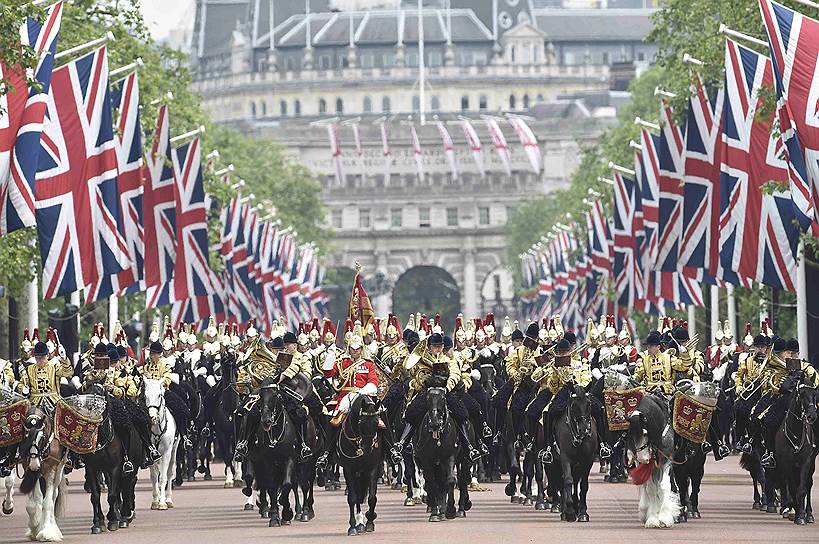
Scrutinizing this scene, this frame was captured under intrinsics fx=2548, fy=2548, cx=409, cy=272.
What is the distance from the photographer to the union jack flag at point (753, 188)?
148 ft

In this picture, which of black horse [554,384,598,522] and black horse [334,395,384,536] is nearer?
black horse [334,395,384,536]

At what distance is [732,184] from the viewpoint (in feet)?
154

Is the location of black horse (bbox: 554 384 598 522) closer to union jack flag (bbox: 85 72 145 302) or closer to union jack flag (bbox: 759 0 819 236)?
union jack flag (bbox: 759 0 819 236)

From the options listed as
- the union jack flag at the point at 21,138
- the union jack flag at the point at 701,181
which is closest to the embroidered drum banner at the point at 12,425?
the union jack flag at the point at 21,138

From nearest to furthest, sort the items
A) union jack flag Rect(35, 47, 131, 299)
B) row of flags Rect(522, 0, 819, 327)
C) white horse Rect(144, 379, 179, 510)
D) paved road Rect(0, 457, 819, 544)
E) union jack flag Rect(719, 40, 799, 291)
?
paved road Rect(0, 457, 819, 544)
white horse Rect(144, 379, 179, 510)
row of flags Rect(522, 0, 819, 327)
union jack flag Rect(35, 47, 131, 299)
union jack flag Rect(719, 40, 799, 291)

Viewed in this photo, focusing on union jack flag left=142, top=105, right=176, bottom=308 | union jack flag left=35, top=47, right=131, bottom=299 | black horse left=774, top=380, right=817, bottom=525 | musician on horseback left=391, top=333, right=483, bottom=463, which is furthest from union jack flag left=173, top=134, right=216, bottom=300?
black horse left=774, top=380, right=817, bottom=525

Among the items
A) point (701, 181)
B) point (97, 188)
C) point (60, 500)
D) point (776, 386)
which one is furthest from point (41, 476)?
point (701, 181)

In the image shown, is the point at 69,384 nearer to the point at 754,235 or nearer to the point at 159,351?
the point at 159,351

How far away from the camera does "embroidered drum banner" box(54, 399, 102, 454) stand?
30438 mm

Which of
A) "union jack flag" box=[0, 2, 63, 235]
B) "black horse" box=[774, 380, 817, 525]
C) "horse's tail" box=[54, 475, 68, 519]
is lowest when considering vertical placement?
"horse's tail" box=[54, 475, 68, 519]

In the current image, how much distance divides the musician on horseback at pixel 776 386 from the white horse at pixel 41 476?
8689mm

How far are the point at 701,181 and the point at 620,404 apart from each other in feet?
66.9

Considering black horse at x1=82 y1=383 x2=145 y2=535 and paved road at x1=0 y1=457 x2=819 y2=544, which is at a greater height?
black horse at x1=82 y1=383 x2=145 y2=535

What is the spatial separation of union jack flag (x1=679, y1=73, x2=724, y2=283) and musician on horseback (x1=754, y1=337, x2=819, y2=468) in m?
17.4
